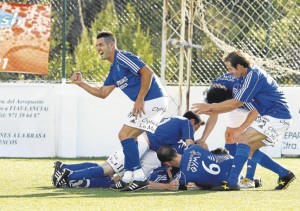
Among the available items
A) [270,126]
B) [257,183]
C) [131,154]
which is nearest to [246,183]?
[257,183]

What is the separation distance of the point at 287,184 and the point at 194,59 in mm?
7058

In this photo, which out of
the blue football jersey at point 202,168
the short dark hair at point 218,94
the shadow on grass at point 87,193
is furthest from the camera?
the short dark hair at point 218,94

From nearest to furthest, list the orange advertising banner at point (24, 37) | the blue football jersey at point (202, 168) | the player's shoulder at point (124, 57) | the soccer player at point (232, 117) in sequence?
the blue football jersey at point (202, 168) → the player's shoulder at point (124, 57) → the soccer player at point (232, 117) → the orange advertising banner at point (24, 37)

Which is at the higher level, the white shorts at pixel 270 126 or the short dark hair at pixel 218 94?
the short dark hair at pixel 218 94

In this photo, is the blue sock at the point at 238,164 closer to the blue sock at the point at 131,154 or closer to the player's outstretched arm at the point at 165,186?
the player's outstretched arm at the point at 165,186

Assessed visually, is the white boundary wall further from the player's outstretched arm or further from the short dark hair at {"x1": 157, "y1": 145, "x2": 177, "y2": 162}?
→ the short dark hair at {"x1": 157, "y1": 145, "x2": 177, "y2": 162}

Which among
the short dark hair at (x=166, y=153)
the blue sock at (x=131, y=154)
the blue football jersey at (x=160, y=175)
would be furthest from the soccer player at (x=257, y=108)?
the blue sock at (x=131, y=154)

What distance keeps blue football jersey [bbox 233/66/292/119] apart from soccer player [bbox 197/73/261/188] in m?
0.48

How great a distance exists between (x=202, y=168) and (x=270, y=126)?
0.97 m

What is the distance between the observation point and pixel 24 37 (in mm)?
17281

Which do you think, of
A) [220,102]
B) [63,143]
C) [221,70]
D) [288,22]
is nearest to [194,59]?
[221,70]

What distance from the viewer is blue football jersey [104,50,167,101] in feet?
39.0

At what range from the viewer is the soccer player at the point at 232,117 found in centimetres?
1256

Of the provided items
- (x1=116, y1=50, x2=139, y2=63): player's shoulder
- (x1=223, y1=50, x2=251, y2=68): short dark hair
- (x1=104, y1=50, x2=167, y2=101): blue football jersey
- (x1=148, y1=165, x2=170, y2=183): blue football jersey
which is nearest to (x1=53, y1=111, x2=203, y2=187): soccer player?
(x1=148, y1=165, x2=170, y2=183): blue football jersey
